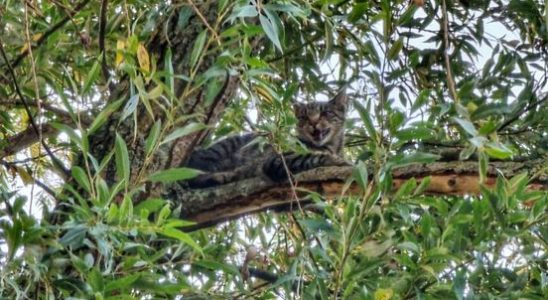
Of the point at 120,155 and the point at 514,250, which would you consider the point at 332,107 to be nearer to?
the point at 514,250

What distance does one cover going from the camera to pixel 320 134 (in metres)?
4.12

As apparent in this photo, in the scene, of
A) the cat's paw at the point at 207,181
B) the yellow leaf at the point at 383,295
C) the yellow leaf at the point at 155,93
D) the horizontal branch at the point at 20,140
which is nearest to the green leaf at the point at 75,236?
the yellow leaf at the point at 155,93

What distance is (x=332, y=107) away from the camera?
4.04 metres

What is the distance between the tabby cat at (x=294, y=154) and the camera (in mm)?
3283

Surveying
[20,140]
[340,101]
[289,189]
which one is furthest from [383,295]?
[340,101]

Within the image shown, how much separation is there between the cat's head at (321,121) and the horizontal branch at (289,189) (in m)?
1.43

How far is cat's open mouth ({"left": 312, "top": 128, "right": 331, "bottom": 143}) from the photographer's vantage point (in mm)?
4094

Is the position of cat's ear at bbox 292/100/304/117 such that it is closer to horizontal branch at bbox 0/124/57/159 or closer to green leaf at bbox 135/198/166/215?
horizontal branch at bbox 0/124/57/159

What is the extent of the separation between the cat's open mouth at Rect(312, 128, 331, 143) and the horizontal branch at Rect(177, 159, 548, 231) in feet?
5.08

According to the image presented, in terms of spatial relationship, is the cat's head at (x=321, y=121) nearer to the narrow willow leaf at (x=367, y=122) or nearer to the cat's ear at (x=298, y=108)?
the cat's ear at (x=298, y=108)

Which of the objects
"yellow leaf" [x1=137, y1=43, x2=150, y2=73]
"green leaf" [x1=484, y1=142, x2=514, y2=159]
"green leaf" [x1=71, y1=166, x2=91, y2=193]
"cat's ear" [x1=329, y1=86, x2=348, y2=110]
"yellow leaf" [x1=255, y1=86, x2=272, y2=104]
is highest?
"cat's ear" [x1=329, y1=86, x2=348, y2=110]

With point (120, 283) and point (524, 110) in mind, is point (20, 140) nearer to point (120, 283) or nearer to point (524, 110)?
point (120, 283)

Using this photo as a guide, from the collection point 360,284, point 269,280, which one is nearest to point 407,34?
point 269,280

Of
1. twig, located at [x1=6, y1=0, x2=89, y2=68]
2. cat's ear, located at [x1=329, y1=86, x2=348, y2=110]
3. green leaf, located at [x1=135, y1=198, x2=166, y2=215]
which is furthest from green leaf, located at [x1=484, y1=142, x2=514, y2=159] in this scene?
cat's ear, located at [x1=329, y1=86, x2=348, y2=110]
